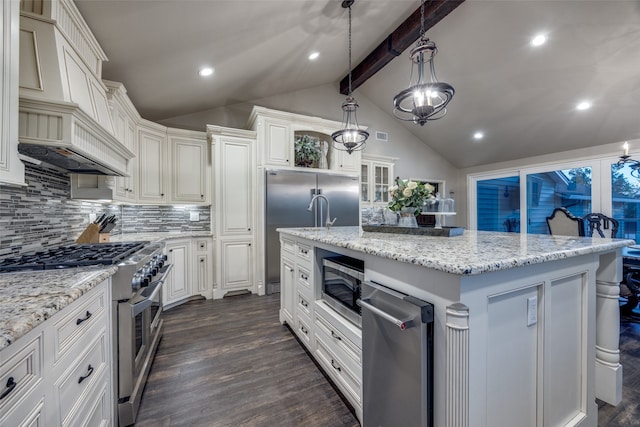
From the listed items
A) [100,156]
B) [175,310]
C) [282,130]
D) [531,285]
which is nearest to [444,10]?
[282,130]

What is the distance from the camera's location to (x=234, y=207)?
12.1 ft

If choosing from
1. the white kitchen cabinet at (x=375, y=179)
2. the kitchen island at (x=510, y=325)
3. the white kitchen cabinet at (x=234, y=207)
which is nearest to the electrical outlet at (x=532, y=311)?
the kitchen island at (x=510, y=325)

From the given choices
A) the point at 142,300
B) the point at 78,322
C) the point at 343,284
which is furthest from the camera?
the point at 343,284

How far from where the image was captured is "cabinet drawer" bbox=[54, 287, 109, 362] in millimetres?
902

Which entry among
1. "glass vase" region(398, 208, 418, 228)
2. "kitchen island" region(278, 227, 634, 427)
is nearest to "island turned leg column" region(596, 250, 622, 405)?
"kitchen island" region(278, 227, 634, 427)

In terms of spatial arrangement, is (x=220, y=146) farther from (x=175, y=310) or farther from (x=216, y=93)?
(x=175, y=310)

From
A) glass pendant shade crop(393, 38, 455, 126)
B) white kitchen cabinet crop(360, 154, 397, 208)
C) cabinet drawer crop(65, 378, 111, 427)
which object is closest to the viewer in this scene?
cabinet drawer crop(65, 378, 111, 427)

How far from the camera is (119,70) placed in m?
2.44

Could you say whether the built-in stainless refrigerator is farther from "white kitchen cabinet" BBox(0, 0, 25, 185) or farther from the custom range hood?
"white kitchen cabinet" BBox(0, 0, 25, 185)

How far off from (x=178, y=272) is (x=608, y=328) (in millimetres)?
3936

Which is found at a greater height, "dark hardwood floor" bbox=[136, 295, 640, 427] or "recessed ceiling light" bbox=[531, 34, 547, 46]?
"recessed ceiling light" bbox=[531, 34, 547, 46]

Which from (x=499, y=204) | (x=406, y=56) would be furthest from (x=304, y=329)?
(x=499, y=204)

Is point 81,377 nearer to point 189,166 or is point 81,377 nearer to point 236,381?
point 236,381

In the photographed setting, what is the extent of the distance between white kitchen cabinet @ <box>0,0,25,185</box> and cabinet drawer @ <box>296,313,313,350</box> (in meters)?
1.88
